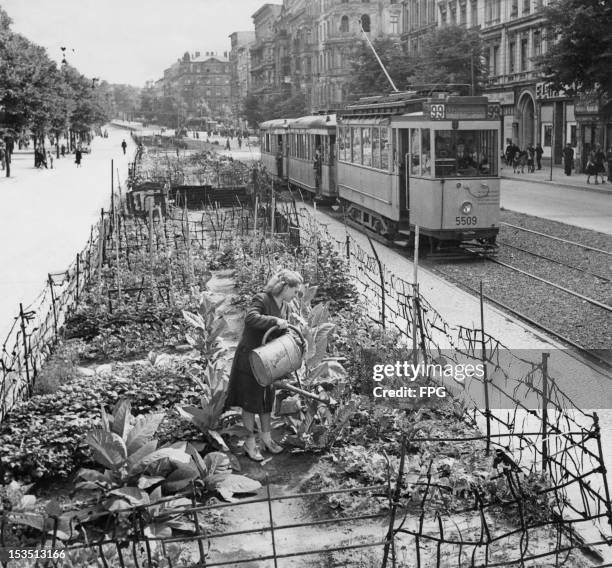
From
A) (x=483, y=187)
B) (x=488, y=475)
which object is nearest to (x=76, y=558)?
(x=488, y=475)

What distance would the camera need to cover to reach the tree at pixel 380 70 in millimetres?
60656

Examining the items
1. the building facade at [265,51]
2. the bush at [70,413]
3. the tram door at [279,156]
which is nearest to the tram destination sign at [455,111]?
the bush at [70,413]

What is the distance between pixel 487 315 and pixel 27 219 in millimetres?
18290

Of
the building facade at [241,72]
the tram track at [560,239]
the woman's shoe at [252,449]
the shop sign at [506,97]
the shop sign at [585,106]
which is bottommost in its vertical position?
the woman's shoe at [252,449]

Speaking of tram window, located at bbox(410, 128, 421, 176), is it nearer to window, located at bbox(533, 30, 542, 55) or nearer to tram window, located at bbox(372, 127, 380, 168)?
tram window, located at bbox(372, 127, 380, 168)

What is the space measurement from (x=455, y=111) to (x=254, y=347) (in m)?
11.6

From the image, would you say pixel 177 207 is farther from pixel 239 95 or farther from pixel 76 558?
pixel 239 95

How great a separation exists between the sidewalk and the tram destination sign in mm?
19137

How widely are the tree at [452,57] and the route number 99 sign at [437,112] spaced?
36207 millimetres

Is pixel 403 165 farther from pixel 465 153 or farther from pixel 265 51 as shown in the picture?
pixel 265 51

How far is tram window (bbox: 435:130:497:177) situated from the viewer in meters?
18.5

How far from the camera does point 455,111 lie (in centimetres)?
1823

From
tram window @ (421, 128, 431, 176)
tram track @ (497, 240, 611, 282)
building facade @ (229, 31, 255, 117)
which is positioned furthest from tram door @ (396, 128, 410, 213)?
building facade @ (229, 31, 255, 117)

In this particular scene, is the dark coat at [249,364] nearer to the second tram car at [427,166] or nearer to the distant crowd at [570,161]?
the second tram car at [427,166]
